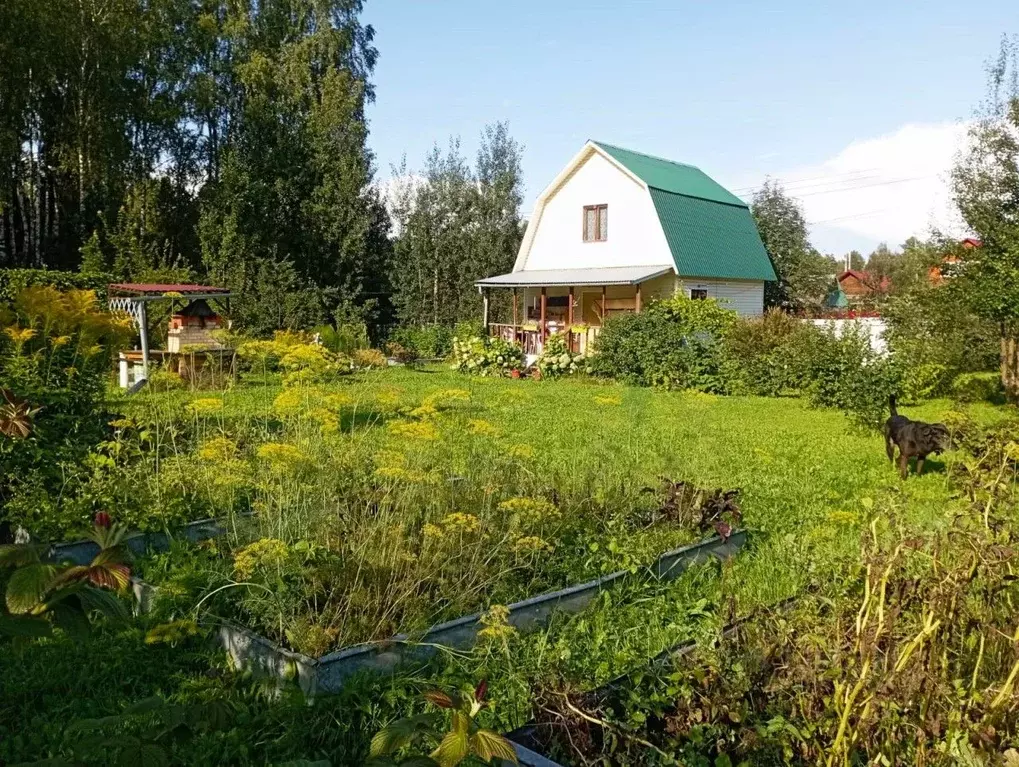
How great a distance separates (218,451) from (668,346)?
13741 millimetres

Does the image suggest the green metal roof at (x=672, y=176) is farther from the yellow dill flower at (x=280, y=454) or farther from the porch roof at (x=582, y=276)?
the yellow dill flower at (x=280, y=454)

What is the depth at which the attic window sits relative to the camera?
80.3 ft

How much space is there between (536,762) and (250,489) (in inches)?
149

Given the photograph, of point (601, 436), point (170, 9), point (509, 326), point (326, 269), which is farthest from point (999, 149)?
point (170, 9)

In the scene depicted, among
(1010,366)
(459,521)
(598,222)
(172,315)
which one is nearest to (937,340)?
(1010,366)

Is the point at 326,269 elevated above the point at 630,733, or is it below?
above

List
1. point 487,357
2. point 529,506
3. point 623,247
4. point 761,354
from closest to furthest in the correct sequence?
point 529,506, point 761,354, point 487,357, point 623,247

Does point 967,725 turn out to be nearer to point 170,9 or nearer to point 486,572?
point 486,572

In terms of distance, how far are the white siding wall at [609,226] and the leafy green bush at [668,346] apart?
5.02m

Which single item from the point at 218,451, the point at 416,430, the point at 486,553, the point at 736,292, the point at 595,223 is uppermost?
the point at 595,223

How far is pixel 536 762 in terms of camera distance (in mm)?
2393

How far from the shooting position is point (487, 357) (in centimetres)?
2028

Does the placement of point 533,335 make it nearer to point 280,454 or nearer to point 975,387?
point 975,387

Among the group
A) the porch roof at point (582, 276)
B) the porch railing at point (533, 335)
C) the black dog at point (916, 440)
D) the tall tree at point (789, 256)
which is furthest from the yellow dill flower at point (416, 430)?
the tall tree at point (789, 256)
